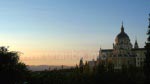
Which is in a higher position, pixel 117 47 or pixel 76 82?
pixel 117 47

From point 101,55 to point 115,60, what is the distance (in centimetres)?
1893

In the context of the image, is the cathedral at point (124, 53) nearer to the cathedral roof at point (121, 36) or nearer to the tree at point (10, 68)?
the cathedral roof at point (121, 36)

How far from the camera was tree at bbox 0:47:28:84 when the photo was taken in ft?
123

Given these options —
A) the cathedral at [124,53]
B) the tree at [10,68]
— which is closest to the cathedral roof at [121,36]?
the cathedral at [124,53]

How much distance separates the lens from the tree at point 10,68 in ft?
123

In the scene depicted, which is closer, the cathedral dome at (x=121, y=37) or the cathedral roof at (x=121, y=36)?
the cathedral dome at (x=121, y=37)

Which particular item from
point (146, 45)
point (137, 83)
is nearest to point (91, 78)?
point (137, 83)

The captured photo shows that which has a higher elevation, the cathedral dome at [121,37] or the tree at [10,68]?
the cathedral dome at [121,37]

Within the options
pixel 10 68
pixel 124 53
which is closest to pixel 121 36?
pixel 124 53

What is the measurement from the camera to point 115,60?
145 metres

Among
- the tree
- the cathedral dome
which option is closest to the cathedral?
the cathedral dome

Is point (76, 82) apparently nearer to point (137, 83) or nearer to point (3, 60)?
point (137, 83)

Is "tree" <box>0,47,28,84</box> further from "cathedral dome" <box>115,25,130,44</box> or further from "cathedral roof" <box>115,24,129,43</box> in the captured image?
"cathedral roof" <box>115,24,129,43</box>

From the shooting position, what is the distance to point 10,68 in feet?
126
